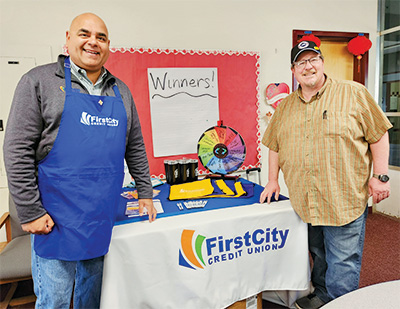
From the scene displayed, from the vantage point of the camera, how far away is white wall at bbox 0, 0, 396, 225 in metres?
2.34

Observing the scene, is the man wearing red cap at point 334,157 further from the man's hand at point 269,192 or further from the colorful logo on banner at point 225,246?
the colorful logo on banner at point 225,246

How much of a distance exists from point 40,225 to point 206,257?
0.70m

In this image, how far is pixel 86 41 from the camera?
3.59 feet

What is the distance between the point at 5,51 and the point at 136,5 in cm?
112

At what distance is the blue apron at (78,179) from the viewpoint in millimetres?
1030

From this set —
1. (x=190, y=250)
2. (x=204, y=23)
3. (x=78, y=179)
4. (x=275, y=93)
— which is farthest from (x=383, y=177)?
(x=204, y=23)

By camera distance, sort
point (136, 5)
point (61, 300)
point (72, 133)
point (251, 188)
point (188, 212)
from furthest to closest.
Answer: point (136, 5) → point (251, 188) → point (188, 212) → point (61, 300) → point (72, 133)

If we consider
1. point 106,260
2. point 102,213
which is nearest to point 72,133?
point 102,213

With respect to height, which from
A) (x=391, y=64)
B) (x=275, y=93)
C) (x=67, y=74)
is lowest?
(x=67, y=74)

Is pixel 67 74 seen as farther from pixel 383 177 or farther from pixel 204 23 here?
pixel 204 23

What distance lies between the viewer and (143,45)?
8.51ft

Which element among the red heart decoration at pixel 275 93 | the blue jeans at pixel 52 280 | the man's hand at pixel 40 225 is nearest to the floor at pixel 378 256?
the blue jeans at pixel 52 280

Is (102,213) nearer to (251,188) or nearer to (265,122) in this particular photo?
(251,188)

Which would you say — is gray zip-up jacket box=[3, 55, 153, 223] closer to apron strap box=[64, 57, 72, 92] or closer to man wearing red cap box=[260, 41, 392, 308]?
apron strap box=[64, 57, 72, 92]
